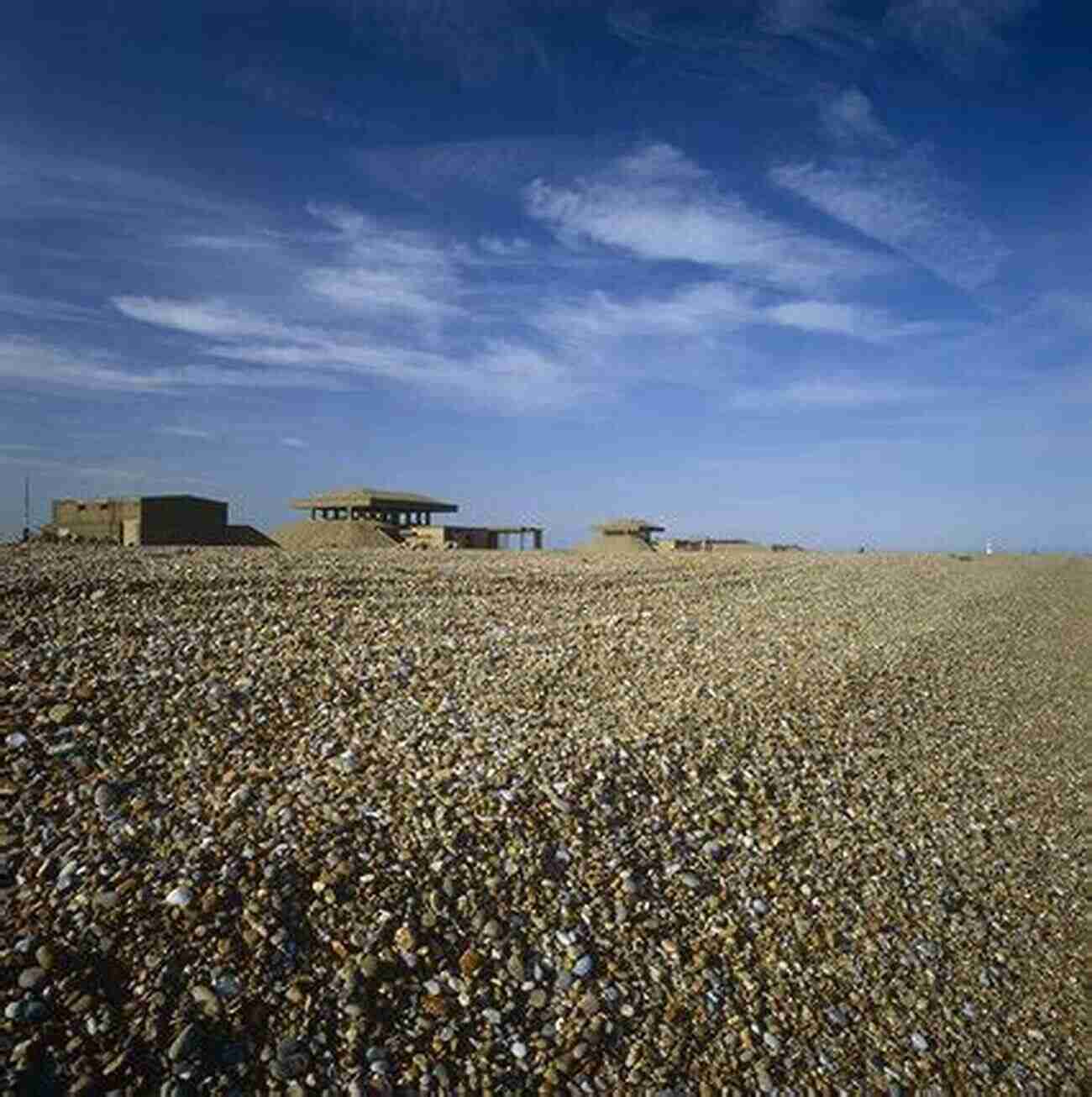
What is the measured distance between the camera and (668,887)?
5359 mm

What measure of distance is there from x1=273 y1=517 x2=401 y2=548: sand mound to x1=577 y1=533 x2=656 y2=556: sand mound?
11.9 metres

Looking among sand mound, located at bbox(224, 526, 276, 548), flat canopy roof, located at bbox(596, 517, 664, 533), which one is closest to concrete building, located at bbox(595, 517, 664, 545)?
flat canopy roof, located at bbox(596, 517, 664, 533)

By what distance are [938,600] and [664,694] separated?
17.3 m

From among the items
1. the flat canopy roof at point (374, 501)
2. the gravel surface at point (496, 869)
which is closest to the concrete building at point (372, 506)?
the flat canopy roof at point (374, 501)

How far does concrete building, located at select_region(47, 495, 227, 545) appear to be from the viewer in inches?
1104

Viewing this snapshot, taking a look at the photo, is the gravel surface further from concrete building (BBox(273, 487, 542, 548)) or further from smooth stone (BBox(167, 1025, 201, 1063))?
concrete building (BBox(273, 487, 542, 548))

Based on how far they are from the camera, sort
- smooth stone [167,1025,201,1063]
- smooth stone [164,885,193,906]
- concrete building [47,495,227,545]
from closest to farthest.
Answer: smooth stone [167,1025,201,1063]
smooth stone [164,885,193,906]
concrete building [47,495,227,545]

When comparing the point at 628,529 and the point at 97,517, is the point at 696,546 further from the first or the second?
the point at 97,517

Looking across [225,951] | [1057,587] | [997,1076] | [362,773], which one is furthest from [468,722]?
[1057,587]

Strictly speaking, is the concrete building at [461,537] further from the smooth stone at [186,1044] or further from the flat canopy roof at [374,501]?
the smooth stone at [186,1044]

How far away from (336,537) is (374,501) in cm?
556

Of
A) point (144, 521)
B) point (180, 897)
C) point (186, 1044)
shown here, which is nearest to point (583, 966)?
point (186, 1044)

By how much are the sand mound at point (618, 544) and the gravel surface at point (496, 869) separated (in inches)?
1240

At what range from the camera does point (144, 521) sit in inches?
1098
